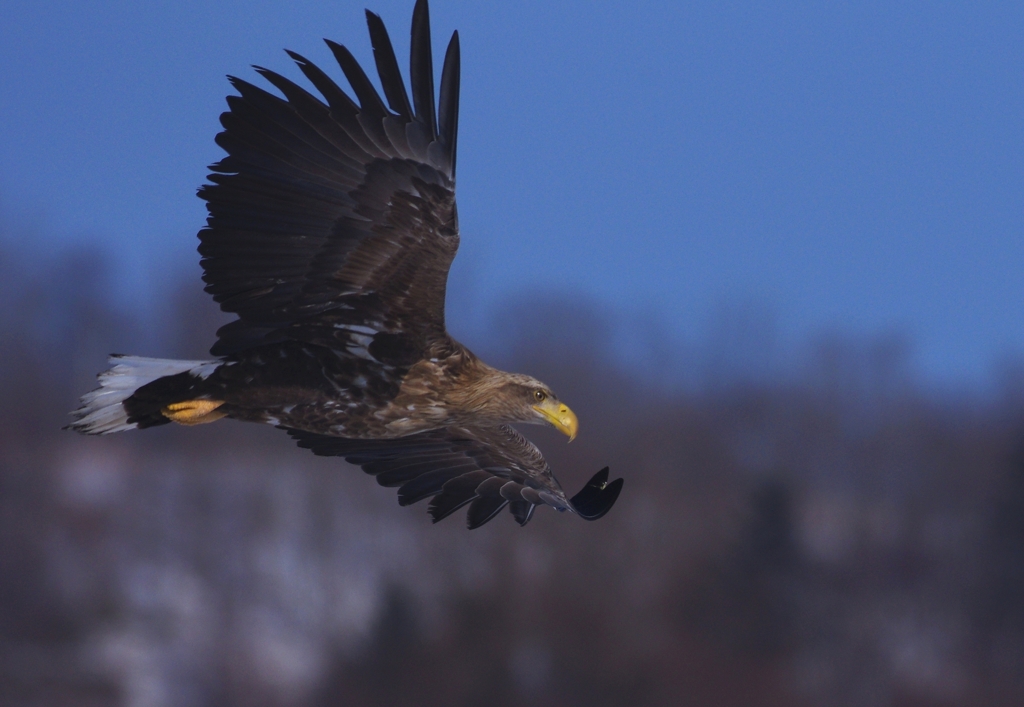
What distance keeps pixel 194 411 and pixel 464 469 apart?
5.66ft

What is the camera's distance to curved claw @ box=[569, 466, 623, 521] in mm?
8402

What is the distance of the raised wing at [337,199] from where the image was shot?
24.3 feet

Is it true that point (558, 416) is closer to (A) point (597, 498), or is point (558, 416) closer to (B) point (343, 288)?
(A) point (597, 498)

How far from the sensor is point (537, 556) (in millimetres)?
34812

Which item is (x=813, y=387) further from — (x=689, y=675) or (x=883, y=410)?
(x=689, y=675)

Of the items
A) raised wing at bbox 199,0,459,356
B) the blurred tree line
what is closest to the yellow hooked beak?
raised wing at bbox 199,0,459,356

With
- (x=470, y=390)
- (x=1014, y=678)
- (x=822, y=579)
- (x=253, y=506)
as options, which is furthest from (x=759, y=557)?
(x=470, y=390)

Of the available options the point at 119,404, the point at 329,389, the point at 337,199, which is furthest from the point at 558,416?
the point at 119,404

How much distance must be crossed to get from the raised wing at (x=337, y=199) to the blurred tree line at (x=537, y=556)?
885 inches

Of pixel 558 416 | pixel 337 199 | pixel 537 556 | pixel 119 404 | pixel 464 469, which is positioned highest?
pixel 337 199

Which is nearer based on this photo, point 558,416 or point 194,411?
point 194,411

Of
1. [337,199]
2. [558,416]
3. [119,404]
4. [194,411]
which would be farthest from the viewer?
[558,416]

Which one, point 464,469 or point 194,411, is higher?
point 194,411

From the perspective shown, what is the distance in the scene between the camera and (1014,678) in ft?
122
